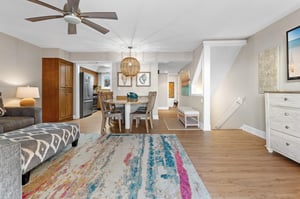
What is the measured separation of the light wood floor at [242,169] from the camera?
191 cm

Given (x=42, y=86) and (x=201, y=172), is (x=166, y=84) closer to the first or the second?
(x=42, y=86)

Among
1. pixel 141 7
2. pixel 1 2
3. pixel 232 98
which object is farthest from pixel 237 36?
pixel 1 2

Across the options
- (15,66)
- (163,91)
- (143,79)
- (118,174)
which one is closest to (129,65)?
(143,79)

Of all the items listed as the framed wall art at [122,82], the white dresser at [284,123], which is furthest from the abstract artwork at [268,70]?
the framed wall art at [122,82]

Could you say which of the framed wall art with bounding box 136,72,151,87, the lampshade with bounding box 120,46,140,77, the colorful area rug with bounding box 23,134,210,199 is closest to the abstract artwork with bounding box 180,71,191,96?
the framed wall art with bounding box 136,72,151,87

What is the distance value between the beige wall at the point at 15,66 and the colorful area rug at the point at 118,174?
2904mm

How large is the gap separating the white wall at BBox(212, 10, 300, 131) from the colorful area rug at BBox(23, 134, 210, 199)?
230 cm

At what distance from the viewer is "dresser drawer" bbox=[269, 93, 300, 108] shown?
8.34 feet

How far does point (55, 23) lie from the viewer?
3.91 meters

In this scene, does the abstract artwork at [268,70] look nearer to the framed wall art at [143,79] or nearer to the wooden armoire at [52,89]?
the framed wall art at [143,79]

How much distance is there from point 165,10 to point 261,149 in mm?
2994

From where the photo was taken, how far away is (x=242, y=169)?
8.04 feet

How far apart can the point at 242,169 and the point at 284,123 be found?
1009 millimetres

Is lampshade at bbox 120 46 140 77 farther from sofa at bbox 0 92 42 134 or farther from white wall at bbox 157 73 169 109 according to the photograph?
white wall at bbox 157 73 169 109
